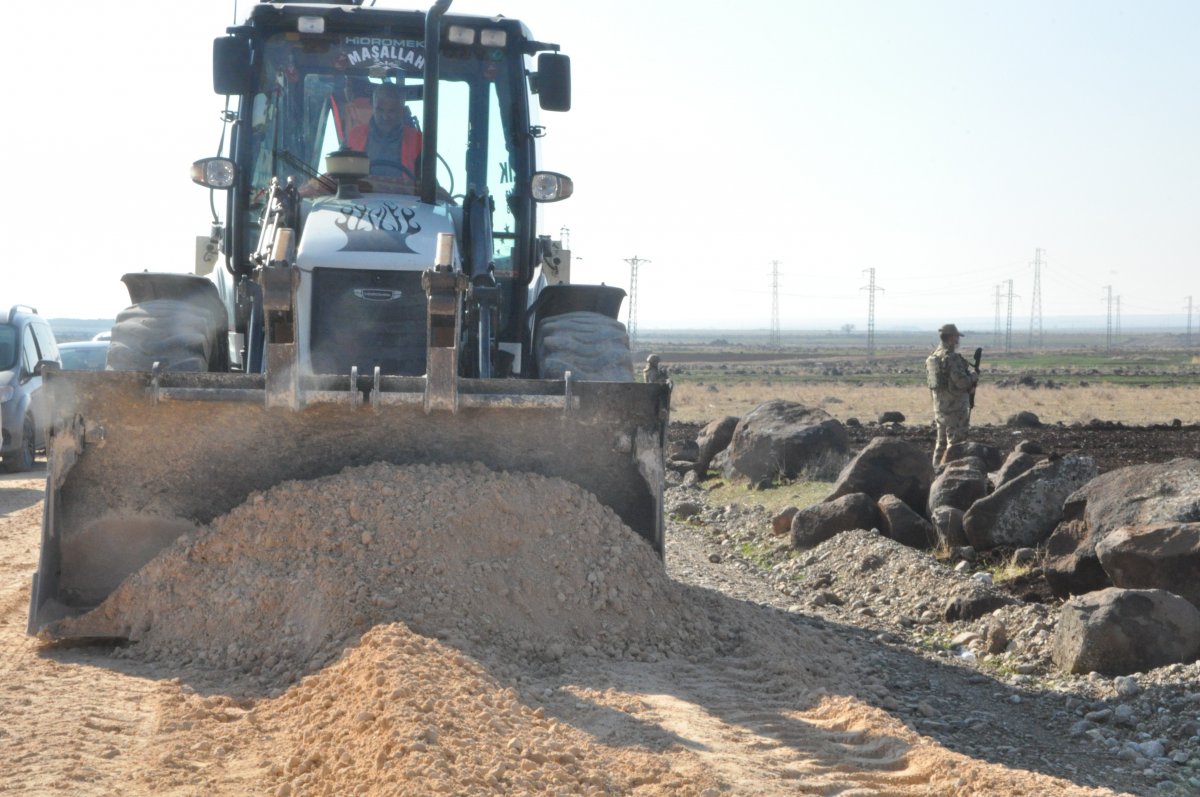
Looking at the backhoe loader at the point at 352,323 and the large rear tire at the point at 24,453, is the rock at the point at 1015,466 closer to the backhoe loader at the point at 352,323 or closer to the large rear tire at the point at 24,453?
the backhoe loader at the point at 352,323

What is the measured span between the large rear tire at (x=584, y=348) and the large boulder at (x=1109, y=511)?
3.50 metres

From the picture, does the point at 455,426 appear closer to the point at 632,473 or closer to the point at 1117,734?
the point at 632,473

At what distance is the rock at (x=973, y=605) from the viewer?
9602mm

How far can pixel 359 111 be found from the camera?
30.0 feet

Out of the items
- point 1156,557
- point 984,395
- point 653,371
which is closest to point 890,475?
point 1156,557

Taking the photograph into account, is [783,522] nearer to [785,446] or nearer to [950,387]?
[950,387]

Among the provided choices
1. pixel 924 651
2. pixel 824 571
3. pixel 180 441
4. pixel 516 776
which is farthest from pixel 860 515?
pixel 516 776

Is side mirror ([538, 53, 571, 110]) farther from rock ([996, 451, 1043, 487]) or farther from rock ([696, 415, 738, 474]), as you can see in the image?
rock ([696, 415, 738, 474])

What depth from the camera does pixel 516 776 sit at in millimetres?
5023

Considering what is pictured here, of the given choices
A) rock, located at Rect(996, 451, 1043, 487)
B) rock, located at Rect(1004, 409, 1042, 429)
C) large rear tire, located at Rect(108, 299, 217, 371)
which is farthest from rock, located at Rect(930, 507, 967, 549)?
rock, located at Rect(1004, 409, 1042, 429)

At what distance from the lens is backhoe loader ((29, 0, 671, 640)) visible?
760 centimetres

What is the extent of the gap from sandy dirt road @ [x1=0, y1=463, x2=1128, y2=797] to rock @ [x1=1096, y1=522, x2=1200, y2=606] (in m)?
2.65

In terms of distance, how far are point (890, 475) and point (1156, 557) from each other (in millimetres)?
4695

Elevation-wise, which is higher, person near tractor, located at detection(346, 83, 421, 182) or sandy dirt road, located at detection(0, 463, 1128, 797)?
person near tractor, located at detection(346, 83, 421, 182)
